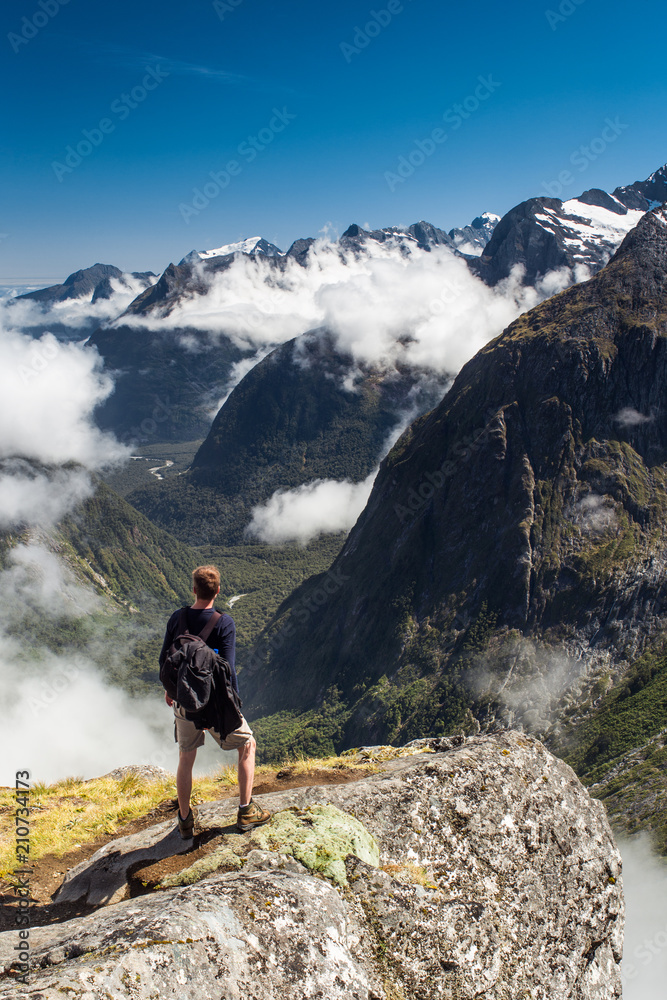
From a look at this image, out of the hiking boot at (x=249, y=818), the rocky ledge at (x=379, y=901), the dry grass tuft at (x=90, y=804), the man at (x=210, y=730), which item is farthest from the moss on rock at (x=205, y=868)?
the dry grass tuft at (x=90, y=804)

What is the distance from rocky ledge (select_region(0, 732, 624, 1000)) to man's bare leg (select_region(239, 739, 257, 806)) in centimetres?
71

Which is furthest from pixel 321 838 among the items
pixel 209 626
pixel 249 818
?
pixel 209 626

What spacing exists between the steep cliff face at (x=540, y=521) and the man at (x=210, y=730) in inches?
5792

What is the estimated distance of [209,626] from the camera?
11.1 meters

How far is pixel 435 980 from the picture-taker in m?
8.72

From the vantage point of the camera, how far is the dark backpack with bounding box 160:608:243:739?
410 inches

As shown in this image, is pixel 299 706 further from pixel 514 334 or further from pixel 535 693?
pixel 514 334

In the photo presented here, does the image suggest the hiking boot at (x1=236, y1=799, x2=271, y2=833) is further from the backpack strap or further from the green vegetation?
the green vegetation

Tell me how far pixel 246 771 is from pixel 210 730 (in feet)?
4.41

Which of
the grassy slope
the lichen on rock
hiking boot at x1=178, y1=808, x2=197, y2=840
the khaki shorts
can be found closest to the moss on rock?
the lichen on rock

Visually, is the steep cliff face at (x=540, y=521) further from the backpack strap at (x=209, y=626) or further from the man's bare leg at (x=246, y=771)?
the backpack strap at (x=209, y=626)

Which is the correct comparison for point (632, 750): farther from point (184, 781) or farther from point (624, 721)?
point (184, 781)

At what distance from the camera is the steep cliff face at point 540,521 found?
151500mm

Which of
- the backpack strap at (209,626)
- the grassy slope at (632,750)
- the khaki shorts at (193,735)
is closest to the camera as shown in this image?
the backpack strap at (209,626)
